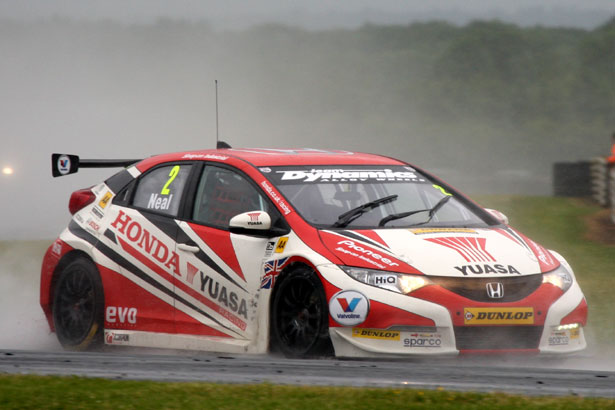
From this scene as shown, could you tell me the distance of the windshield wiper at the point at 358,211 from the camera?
6.70 meters

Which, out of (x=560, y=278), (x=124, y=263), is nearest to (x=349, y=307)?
(x=560, y=278)

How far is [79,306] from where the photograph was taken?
787cm

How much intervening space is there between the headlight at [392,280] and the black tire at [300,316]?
9.5 inches

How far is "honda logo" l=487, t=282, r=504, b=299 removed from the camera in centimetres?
614

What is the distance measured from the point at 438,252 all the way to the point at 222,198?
1.67 m

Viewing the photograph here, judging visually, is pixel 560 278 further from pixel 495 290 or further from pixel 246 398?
pixel 246 398

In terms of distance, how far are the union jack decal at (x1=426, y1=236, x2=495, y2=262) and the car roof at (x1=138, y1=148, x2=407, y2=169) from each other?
1.20 metres

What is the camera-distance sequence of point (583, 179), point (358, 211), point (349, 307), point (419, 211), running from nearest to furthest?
1. point (349, 307)
2. point (358, 211)
3. point (419, 211)
4. point (583, 179)

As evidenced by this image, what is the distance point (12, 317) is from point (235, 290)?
3680mm

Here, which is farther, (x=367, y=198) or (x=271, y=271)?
(x=367, y=198)

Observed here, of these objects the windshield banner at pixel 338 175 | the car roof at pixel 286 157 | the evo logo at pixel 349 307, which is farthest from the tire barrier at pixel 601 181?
the evo logo at pixel 349 307

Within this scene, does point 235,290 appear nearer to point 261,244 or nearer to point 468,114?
point 261,244

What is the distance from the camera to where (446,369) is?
18.1 feet

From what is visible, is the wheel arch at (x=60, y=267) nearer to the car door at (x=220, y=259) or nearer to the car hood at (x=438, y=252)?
the car door at (x=220, y=259)
